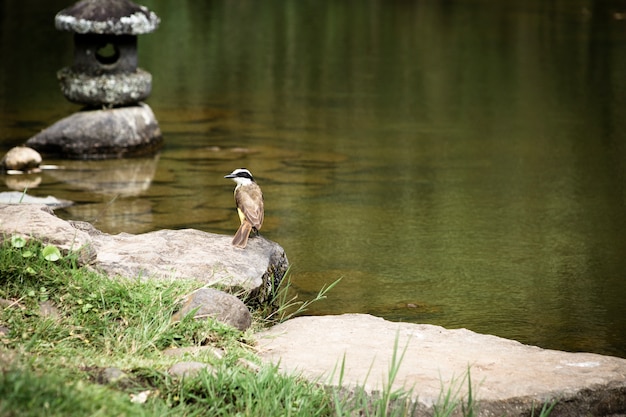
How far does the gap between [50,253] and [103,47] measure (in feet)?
15.8

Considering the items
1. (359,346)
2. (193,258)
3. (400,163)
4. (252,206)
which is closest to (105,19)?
(400,163)

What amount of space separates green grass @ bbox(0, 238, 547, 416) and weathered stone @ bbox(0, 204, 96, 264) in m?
0.06

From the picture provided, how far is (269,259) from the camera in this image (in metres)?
4.75

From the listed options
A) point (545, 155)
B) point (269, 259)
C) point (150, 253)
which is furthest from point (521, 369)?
point (545, 155)

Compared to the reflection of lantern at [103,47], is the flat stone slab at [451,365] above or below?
below

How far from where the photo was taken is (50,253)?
411 cm

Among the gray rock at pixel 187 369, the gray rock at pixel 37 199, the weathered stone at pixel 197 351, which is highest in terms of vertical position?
the gray rock at pixel 187 369

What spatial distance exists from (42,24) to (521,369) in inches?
591

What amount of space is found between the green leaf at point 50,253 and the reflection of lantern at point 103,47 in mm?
4648

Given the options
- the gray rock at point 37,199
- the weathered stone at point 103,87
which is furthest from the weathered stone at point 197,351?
the weathered stone at point 103,87

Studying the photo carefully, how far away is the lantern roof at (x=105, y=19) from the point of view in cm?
845

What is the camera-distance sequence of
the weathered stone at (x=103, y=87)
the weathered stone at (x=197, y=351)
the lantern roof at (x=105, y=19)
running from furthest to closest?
1. the weathered stone at (x=103, y=87)
2. the lantern roof at (x=105, y=19)
3. the weathered stone at (x=197, y=351)

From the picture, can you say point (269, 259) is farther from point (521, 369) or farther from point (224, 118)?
point (224, 118)

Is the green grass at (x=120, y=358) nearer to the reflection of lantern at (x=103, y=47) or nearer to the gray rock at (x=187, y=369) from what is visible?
the gray rock at (x=187, y=369)
